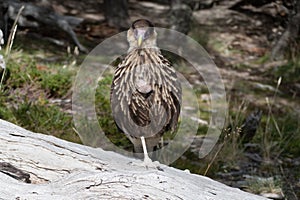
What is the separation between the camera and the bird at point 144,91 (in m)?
3.69

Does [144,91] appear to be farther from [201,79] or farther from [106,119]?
[201,79]

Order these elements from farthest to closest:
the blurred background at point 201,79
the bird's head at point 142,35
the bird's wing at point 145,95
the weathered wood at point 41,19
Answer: the weathered wood at point 41,19 < the blurred background at point 201,79 < the bird's head at point 142,35 < the bird's wing at point 145,95

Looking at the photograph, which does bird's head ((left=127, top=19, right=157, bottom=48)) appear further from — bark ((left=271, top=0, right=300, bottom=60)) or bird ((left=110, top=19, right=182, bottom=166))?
bark ((left=271, top=0, right=300, bottom=60))

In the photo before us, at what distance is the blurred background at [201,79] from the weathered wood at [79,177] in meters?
0.74

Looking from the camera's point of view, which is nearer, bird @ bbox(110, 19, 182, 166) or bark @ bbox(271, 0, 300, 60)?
→ bird @ bbox(110, 19, 182, 166)

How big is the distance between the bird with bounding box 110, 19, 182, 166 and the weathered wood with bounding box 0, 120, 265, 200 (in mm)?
292

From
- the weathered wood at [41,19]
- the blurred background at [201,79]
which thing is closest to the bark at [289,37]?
the blurred background at [201,79]

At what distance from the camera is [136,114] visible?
369cm

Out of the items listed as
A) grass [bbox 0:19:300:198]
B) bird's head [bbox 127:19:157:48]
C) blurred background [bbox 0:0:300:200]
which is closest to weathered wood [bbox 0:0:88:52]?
blurred background [bbox 0:0:300:200]

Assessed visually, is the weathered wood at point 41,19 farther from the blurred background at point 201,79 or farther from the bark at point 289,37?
the bark at point 289,37

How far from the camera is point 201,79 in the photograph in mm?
8016

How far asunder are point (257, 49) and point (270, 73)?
141 cm

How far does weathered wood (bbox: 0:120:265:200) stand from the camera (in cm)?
299

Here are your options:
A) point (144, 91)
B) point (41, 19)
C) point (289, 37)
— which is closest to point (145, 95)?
point (144, 91)
